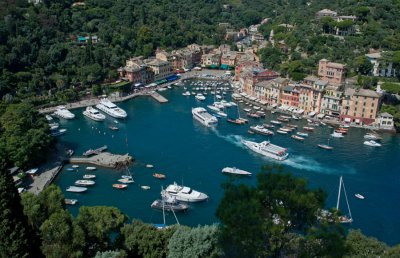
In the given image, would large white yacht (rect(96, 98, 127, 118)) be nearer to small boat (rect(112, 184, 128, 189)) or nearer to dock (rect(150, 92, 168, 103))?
dock (rect(150, 92, 168, 103))

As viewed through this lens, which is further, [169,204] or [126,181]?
[126,181]

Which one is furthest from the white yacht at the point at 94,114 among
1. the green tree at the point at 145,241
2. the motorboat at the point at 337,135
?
the green tree at the point at 145,241

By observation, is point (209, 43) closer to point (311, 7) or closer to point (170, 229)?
point (311, 7)

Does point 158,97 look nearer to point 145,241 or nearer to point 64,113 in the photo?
point 64,113

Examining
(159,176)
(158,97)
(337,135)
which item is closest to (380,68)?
(337,135)

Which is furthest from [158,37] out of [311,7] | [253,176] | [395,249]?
[395,249]
